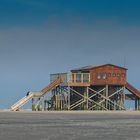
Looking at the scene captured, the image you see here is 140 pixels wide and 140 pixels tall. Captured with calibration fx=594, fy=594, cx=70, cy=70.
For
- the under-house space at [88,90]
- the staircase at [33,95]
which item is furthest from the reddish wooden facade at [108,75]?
the staircase at [33,95]

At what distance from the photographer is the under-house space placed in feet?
253

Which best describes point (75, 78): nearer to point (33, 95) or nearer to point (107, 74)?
point (107, 74)

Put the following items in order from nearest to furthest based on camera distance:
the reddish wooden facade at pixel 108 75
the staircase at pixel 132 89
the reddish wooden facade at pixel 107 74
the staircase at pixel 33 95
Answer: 1. the staircase at pixel 33 95
2. the reddish wooden facade at pixel 107 74
3. the reddish wooden facade at pixel 108 75
4. the staircase at pixel 132 89

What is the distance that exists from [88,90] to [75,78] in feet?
12.1

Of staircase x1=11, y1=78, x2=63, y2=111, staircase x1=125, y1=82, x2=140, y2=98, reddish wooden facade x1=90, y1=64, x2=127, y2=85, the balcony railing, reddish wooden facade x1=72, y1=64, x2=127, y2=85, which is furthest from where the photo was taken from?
staircase x1=125, y1=82, x2=140, y2=98

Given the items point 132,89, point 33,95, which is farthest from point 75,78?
point 132,89

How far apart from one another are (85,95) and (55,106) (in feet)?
14.2

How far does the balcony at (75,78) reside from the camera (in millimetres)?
76950

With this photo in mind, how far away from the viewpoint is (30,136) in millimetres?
31203

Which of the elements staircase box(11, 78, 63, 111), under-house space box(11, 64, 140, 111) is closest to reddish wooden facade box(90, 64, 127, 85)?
under-house space box(11, 64, 140, 111)

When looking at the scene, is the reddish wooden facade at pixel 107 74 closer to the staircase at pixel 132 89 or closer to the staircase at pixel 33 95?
the staircase at pixel 132 89

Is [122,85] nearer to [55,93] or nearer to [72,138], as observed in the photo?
[55,93]

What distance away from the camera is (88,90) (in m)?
80.3

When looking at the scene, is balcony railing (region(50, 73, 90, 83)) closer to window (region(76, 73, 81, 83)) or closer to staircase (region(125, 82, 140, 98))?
window (region(76, 73, 81, 83))
